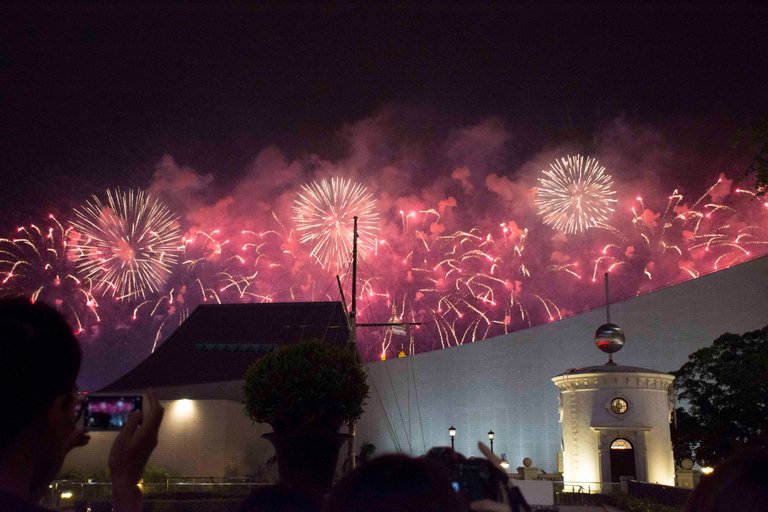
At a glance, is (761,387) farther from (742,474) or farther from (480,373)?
(742,474)

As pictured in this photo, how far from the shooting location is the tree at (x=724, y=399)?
35.9m

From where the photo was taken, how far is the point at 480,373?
162 ft

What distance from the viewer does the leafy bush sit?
16.5m

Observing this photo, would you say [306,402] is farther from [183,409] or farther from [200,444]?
[183,409]

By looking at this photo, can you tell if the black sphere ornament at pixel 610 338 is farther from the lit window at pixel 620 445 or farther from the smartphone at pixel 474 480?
the smartphone at pixel 474 480

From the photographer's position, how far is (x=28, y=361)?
2.30 meters

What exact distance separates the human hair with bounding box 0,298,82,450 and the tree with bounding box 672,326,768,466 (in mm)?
34530

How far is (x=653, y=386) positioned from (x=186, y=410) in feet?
71.5

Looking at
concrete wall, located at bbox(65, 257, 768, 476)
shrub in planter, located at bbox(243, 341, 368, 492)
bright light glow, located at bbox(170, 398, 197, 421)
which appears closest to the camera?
shrub in planter, located at bbox(243, 341, 368, 492)

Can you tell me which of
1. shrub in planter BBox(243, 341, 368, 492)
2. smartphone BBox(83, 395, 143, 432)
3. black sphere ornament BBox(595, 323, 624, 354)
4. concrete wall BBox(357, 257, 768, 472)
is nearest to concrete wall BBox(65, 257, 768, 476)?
concrete wall BBox(357, 257, 768, 472)

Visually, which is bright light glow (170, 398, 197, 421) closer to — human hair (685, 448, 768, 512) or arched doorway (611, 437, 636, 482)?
arched doorway (611, 437, 636, 482)

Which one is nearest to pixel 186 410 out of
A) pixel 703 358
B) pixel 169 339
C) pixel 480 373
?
pixel 169 339

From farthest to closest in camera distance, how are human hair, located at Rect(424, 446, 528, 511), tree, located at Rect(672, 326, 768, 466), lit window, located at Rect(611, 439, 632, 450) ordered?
tree, located at Rect(672, 326, 768, 466) < lit window, located at Rect(611, 439, 632, 450) < human hair, located at Rect(424, 446, 528, 511)

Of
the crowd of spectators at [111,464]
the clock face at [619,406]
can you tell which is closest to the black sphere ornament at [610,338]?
the clock face at [619,406]
